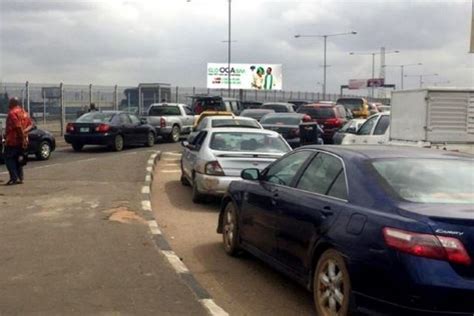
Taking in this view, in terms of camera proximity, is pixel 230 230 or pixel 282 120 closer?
pixel 230 230

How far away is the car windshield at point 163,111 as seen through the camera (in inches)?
1145

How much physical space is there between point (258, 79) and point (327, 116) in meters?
50.2

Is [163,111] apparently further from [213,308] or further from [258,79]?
[258,79]

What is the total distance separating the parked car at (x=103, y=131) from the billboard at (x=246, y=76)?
162ft

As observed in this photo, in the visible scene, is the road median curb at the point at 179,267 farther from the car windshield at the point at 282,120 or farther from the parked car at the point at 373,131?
the car windshield at the point at 282,120

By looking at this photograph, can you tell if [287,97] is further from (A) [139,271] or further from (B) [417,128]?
(A) [139,271]

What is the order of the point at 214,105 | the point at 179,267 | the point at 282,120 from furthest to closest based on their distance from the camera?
the point at 214,105, the point at 282,120, the point at 179,267

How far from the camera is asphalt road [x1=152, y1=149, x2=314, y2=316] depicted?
235 inches

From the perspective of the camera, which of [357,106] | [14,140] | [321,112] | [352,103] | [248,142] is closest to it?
[248,142]

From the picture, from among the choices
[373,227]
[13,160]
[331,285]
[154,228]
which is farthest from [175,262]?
[13,160]

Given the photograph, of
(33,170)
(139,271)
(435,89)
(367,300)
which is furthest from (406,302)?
(33,170)

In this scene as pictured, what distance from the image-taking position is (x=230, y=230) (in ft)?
25.9

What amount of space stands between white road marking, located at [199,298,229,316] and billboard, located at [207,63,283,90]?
67.9 m

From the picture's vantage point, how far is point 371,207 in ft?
16.1
